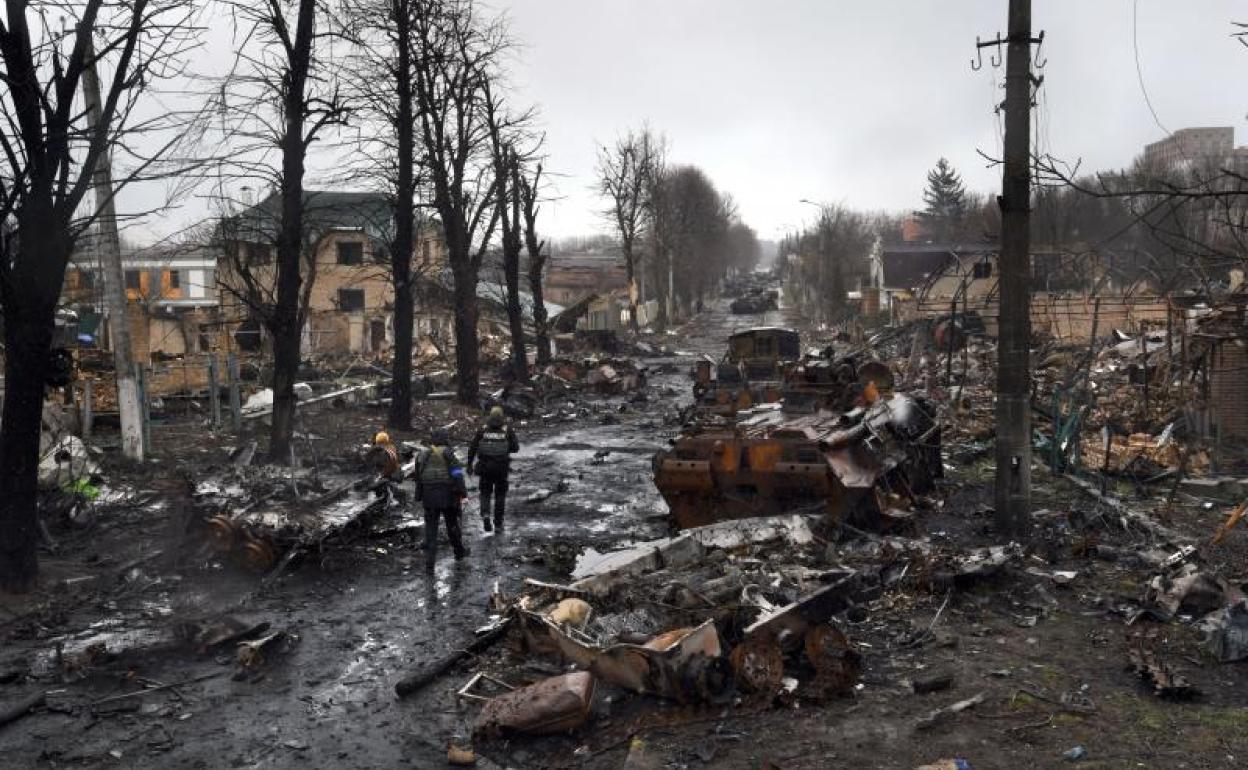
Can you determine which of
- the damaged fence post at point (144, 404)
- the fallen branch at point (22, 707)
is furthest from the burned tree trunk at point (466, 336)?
the fallen branch at point (22, 707)

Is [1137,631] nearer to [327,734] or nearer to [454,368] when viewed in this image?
[327,734]

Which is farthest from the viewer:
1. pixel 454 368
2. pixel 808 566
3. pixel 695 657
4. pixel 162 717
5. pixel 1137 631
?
pixel 454 368

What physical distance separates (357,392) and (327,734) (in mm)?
18776

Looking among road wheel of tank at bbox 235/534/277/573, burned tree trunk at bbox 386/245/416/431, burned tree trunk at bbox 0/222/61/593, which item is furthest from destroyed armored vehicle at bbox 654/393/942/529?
burned tree trunk at bbox 386/245/416/431

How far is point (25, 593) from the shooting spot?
29.5 feet

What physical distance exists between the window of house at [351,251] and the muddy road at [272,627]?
103ft

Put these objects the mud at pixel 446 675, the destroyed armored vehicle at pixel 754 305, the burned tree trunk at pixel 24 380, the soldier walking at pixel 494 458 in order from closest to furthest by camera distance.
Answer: the mud at pixel 446 675 → the burned tree trunk at pixel 24 380 → the soldier walking at pixel 494 458 → the destroyed armored vehicle at pixel 754 305

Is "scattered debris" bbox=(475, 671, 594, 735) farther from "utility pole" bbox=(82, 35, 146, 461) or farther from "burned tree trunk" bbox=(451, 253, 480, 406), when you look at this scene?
"burned tree trunk" bbox=(451, 253, 480, 406)

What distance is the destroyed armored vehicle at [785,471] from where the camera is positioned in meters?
10.1

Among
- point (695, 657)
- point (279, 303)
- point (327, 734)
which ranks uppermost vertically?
point (279, 303)

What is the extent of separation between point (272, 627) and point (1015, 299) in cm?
811

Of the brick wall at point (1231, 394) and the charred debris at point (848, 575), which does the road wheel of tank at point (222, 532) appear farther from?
the brick wall at point (1231, 394)

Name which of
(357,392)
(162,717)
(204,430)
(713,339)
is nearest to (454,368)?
(357,392)

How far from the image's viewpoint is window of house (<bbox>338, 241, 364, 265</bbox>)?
43812 mm
